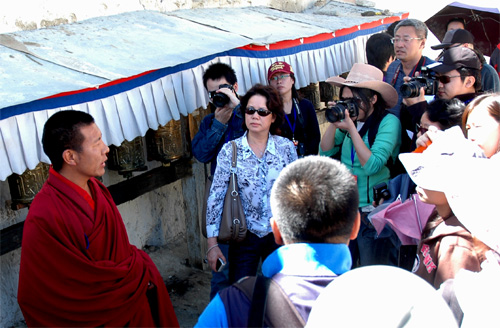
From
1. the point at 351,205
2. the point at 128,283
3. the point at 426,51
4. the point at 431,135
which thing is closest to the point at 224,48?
the point at 431,135

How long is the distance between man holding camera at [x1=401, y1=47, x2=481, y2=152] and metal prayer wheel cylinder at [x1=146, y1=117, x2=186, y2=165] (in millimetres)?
1527

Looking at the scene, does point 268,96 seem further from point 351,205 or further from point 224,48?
point 351,205

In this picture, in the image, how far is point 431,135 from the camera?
2471 mm

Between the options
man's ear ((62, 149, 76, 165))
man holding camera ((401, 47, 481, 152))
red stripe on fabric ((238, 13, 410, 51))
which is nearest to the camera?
man's ear ((62, 149, 76, 165))

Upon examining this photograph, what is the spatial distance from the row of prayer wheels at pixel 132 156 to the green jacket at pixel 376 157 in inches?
47.5

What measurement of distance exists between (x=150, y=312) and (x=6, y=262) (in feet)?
3.98

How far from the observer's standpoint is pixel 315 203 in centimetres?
128

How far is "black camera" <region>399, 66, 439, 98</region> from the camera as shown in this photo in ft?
9.93

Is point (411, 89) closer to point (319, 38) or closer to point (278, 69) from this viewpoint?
point (278, 69)

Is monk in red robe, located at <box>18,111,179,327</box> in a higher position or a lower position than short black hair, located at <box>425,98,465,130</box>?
lower

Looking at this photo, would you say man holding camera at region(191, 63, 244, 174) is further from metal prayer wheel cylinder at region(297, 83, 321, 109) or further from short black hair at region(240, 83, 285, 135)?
metal prayer wheel cylinder at region(297, 83, 321, 109)

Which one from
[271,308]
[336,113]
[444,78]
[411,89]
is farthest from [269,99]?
[271,308]

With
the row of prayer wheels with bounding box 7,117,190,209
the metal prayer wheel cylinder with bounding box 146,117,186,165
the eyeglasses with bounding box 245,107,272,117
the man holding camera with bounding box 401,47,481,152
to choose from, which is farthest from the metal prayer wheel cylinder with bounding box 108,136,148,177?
the man holding camera with bounding box 401,47,481,152

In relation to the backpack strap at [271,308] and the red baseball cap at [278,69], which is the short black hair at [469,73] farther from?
the backpack strap at [271,308]
